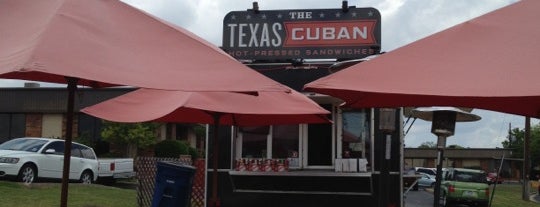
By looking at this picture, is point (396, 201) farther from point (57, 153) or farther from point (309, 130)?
point (57, 153)

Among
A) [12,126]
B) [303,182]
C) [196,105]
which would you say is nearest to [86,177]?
[303,182]

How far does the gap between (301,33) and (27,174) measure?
9816 mm

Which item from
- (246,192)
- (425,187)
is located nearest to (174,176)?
(246,192)

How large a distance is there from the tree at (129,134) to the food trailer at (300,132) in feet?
58.5

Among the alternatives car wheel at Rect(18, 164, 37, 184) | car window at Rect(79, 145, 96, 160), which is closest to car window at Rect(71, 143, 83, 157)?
car window at Rect(79, 145, 96, 160)

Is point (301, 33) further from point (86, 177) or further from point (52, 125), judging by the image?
point (52, 125)

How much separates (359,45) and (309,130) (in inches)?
70.3

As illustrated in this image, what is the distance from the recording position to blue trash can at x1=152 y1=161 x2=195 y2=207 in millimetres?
8562

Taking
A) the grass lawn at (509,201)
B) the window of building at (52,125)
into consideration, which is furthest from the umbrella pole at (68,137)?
the window of building at (52,125)

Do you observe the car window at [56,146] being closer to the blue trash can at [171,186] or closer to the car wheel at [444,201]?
the blue trash can at [171,186]

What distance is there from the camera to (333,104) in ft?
37.0

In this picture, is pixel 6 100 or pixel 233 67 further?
pixel 6 100

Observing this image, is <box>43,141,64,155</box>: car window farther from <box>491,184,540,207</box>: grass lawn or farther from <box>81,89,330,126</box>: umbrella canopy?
<box>491,184,540,207</box>: grass lawn

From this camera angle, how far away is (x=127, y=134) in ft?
93.8
